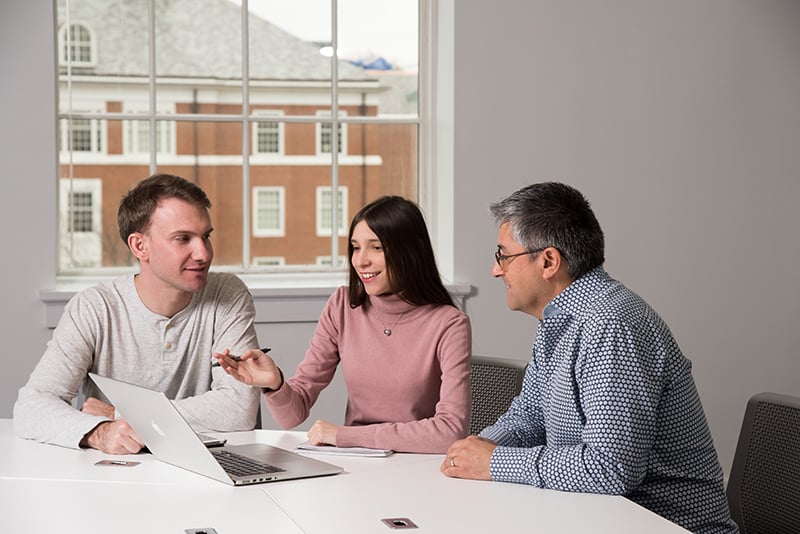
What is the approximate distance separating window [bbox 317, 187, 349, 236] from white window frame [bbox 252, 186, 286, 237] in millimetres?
145

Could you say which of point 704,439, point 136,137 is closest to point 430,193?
point 136,137

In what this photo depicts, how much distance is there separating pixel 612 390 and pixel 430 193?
238cm

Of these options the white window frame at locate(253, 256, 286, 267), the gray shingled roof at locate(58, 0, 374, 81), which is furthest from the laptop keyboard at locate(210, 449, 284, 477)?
the gray shingled roof at locate(58, 0, 374, 81)

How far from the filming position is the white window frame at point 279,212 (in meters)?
3.92

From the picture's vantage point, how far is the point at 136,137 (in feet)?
12.5

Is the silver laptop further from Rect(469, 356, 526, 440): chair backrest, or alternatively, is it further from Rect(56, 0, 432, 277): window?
Rect(56, 0, 432, 277): window

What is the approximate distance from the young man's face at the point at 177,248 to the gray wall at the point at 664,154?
1.27 metres

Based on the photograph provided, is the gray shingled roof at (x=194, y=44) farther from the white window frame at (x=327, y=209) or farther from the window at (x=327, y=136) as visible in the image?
the white window frame at (x=327, y=209)

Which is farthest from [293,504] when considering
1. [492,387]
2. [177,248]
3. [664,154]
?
[664,154]

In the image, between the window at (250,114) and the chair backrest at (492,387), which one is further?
the window at (250,114)

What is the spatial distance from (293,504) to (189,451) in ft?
0.89

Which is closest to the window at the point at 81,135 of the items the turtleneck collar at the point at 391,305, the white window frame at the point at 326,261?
the white window frame at the point at 326,261

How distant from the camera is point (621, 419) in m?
1.71

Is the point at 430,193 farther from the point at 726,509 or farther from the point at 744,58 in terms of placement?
the point at 726,509
